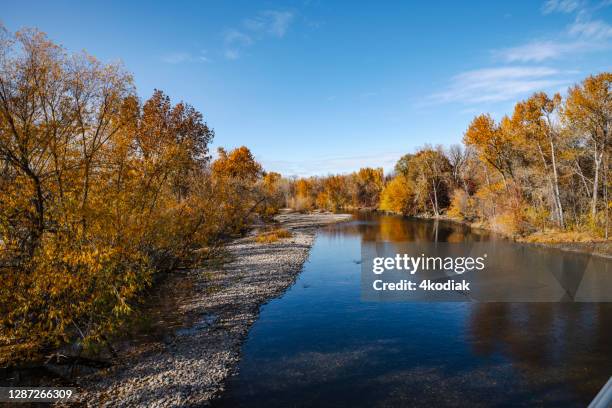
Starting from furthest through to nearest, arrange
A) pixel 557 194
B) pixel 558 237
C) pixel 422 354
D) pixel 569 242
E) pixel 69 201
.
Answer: pixel 557 194 → pixel 558 237 → pixel 569 242 → pixel 422 354 → pixel 69 201

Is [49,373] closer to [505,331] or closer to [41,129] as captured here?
[41,129]

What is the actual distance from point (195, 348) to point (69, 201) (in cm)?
754

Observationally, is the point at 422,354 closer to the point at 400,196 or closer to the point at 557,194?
the point at 557,194

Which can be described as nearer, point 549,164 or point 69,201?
point 69,201

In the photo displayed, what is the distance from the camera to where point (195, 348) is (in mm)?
15578

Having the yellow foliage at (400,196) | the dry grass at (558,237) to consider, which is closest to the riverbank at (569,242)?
the dry grass at (558,237)

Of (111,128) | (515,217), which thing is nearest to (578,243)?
(515,217)

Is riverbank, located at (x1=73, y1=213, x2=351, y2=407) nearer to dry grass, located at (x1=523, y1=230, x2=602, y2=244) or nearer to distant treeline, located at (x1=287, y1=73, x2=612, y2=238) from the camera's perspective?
dry grass, located at (x1=523, y1=230, x2=602, y2=244)

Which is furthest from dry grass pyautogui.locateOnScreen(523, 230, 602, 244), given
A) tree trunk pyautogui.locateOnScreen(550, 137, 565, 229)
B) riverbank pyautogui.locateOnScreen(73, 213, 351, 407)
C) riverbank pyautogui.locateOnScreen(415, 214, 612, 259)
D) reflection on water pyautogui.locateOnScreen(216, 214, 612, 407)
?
riverbank pyautogui.locateOnScreen(73, 213, 351, 407)

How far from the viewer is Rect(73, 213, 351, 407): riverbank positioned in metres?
12.0

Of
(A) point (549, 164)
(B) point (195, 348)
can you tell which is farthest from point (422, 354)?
(A) point (549, 164)

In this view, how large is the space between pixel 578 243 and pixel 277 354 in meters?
34.7

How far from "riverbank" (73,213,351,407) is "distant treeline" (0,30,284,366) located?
175 centimetres

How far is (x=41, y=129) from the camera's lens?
1295 centimetres
